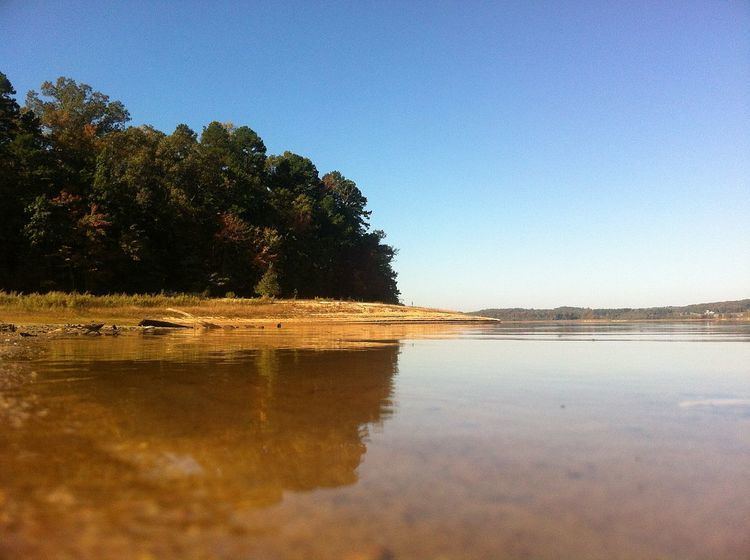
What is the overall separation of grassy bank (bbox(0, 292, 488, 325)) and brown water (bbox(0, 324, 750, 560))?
1165 centimetres

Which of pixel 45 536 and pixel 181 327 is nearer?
pixel 45 536

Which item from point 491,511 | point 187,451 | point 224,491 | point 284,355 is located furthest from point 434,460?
point 284,355

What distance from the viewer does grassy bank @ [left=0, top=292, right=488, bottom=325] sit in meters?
13.3

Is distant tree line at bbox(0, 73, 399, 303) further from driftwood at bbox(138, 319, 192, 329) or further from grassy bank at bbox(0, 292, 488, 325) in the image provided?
driftwood at bbox(138, 319, 192, 329)

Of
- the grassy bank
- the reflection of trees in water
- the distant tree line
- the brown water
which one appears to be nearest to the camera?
the brown water

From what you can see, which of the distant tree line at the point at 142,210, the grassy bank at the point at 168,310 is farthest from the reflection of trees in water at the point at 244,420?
the distant tree line at the point at 142,210

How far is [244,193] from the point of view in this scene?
35219 mm

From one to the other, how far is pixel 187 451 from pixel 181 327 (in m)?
12.7

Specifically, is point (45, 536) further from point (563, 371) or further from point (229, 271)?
point (229, 271)

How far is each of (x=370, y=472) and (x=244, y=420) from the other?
1013mm

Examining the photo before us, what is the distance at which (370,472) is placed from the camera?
1740 mm

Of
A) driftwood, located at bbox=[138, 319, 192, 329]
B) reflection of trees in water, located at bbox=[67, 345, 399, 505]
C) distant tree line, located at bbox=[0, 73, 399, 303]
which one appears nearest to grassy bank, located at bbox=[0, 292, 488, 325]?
driftwood, located at bbox=[138, 319, 192, 329]

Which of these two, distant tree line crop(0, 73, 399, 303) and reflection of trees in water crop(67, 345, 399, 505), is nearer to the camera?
reflection of trees in water crop(67, 345, 399, 505)

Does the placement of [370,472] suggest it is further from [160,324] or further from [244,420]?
[160,324]
